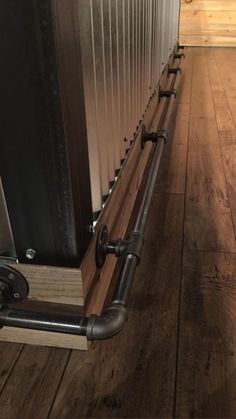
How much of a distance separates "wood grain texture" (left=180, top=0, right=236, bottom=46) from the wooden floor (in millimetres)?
3651

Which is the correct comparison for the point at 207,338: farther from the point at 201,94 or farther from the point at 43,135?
the point at 201,94

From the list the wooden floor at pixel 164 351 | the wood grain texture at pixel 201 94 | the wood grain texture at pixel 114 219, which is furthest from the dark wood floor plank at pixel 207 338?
the wood grain texture at pixel 201 94

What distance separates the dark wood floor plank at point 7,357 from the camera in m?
0.66

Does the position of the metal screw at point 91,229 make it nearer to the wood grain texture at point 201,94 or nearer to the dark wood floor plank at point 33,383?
the dark wood floor plank at point 33,383

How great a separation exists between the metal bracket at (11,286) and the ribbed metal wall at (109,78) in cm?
16

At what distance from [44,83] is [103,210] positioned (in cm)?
28

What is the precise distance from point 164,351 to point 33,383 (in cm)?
23

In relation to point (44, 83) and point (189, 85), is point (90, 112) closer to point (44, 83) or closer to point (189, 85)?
point (44, 83)

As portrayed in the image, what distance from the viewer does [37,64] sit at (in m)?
0.43

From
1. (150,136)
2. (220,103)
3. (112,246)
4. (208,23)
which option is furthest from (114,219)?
(208,23)

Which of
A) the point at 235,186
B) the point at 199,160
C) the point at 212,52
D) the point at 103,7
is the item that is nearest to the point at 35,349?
the point at 103,7

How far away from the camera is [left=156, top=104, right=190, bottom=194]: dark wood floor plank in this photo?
1.32 metres

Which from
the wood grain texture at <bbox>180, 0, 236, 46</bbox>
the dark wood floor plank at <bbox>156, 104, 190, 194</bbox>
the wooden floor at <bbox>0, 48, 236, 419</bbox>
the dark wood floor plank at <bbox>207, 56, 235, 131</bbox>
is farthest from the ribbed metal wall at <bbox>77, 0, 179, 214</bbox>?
the wood grain texture at <bbox>180, 0, 236, 46</bbox>

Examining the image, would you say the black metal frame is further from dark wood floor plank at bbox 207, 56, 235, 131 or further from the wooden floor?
dark wood floor plank at bbox 207, 56, 235, 131
